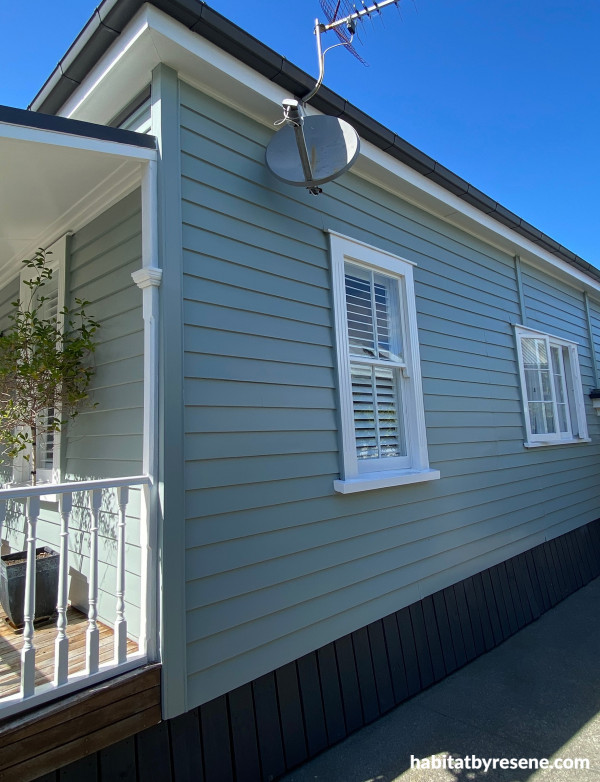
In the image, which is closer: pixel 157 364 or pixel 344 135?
pixel 157 364

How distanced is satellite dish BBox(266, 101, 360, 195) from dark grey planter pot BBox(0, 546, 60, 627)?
8.51ft

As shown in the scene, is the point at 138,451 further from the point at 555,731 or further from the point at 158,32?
the point at 555,731

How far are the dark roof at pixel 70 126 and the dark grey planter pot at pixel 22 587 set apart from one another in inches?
85.0

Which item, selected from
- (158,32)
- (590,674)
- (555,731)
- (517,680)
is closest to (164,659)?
(555,731)

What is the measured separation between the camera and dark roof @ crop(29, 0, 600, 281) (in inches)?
85.7

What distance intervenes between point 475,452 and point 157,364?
304cm

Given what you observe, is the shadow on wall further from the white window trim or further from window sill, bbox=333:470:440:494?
the white window trim

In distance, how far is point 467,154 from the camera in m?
6.06

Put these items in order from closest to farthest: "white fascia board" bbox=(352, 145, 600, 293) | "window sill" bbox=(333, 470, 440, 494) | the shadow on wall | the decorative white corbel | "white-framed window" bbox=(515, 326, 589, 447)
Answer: the decorative white corbel < the shadow on wall < "window sill" bbox=(333, 470, 440, 494) < "white fascia board" bbox=(352, 145, 600, 293) < "white-framed window" bbox=(515, 326, 589, 447)

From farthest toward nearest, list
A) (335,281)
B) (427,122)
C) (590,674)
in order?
(427,122), (590,674), (335,281)

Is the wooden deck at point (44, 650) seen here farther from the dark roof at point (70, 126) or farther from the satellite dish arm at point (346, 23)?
the satellite dish arm at point (346, 23)

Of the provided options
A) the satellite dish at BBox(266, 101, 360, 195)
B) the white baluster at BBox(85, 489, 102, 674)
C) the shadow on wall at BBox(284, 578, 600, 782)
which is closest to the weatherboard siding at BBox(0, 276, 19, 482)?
the white baluster at BBox(85, 489, 102, 674)

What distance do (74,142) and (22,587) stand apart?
7.58ft

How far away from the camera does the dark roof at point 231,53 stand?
2.18 m
